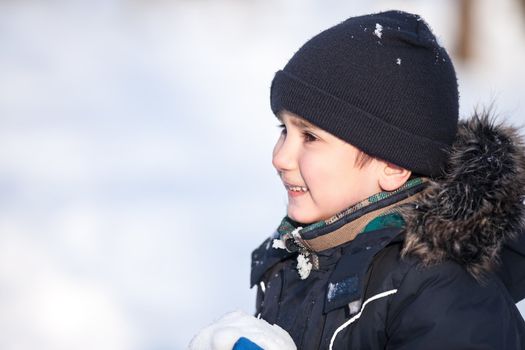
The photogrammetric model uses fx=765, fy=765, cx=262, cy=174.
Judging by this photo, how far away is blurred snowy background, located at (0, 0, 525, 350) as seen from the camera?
368 cm

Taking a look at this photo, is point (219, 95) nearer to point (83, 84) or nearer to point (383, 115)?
point (83, 84)

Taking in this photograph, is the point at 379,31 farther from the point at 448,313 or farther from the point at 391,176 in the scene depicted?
the point at 448,313

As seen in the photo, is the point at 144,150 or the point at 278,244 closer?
the point at 278,244

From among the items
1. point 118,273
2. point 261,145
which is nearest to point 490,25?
point 261,145

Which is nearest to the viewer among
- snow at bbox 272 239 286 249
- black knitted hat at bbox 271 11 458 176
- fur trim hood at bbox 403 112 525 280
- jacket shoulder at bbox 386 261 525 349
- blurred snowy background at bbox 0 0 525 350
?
jacket shoulder at bbox 386 261 525 349

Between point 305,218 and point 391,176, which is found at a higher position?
point 391,176

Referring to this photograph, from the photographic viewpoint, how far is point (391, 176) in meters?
1.99

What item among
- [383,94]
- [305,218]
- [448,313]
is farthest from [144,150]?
[448,313]

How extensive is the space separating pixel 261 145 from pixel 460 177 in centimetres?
466

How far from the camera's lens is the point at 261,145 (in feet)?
21.4

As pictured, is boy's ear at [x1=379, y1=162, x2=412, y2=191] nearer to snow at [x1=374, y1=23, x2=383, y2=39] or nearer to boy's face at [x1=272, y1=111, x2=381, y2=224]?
boy's face at [x1=272, y1=111, x2=381, y2=224]

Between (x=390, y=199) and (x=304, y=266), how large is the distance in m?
0.29

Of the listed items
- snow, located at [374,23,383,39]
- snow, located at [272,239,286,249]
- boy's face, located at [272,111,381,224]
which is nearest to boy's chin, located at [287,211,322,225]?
boy's face, located at [272,111,381,224]

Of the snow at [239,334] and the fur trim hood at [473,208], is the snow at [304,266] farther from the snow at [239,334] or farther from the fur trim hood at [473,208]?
the fur trim hood at [473,208]
